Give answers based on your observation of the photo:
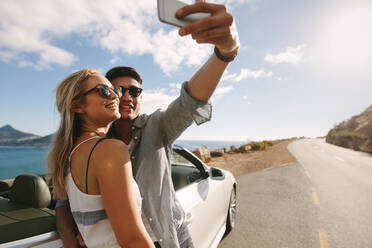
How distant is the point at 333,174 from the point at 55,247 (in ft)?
34.3

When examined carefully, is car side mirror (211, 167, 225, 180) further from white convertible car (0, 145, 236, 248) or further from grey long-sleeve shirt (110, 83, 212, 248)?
grey long-sleeve shirt (110, 83, 212, 248)

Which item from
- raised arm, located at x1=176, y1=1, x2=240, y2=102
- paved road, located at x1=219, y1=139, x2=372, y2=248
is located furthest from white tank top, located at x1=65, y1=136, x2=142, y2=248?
paved road, located at x1=219, y1=139, x2=372, y2=248

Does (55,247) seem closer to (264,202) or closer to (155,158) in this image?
(155,158)

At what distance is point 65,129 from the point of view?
121 centimetres

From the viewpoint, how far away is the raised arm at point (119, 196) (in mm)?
914

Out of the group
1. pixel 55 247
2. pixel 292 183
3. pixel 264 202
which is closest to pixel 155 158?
pixel 55 247

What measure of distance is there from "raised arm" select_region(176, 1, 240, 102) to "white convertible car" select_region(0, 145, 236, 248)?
130 cm

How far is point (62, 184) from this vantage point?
1.18m

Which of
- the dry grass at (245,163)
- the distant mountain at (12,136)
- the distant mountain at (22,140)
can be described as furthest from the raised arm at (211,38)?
the distant mountain at (12,136)

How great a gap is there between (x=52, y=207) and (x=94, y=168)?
166 centimetres

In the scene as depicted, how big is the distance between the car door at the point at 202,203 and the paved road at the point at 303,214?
2.17ft

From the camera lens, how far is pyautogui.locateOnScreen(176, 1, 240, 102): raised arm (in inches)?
30.4

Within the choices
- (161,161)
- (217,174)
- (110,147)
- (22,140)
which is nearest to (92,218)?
(110,147)

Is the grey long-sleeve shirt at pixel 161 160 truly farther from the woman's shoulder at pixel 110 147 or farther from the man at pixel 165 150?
the woman's shoulder at pixel 110 147
